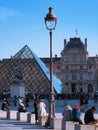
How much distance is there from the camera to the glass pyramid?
62775mm

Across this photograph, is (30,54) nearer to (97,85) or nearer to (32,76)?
(32,76)

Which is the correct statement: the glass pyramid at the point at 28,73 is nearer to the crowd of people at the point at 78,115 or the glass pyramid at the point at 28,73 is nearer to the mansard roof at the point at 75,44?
the mansard roof at the point at 75,44

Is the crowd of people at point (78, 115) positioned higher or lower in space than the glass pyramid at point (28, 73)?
lower

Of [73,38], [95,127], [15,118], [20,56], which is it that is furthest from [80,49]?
[95,127]

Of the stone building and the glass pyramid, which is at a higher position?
the stone building

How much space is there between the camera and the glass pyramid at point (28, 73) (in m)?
62.8

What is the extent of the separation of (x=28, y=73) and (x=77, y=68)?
44967 millimetres

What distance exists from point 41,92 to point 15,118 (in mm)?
41766

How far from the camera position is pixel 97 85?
108562 millimetres

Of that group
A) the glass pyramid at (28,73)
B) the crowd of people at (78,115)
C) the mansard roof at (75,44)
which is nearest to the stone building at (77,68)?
the mansard roof at (75,44)

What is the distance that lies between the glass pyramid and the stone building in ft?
136

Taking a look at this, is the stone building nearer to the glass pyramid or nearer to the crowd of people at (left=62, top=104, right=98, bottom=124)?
the glass pyramid

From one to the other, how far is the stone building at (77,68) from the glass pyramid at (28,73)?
136 ft

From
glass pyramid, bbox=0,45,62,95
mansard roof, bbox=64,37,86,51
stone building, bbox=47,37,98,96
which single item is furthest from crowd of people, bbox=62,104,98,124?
mansard roof, bbox=64,37,86,51
